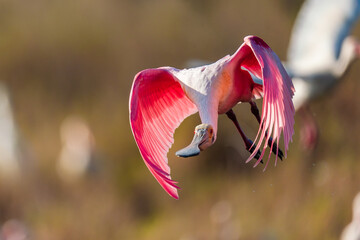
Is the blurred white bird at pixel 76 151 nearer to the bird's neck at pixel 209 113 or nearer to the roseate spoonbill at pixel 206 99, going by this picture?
the roseate spoonbill at pixel 206 99

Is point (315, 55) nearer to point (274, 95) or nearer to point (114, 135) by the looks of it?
point (274, 95)

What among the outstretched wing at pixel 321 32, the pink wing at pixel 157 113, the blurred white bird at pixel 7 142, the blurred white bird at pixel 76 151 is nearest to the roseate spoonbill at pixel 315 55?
the outstretched wing at pixel 321 32

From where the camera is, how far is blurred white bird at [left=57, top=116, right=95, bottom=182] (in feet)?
21.9

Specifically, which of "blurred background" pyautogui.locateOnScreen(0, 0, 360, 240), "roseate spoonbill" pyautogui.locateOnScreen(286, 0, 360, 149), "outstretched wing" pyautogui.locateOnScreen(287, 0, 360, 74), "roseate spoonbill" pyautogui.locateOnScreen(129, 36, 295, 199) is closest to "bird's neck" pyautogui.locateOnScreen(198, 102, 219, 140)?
"roseate spoonbill" pyautogui.locateOnScreen(129, 36, 295, 199)

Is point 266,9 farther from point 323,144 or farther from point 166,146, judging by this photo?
point 166,146

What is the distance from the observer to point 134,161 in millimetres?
6961

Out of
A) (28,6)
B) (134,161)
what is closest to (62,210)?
(134,161)

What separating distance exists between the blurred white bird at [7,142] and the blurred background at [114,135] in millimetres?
15

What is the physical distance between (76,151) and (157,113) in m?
5.37

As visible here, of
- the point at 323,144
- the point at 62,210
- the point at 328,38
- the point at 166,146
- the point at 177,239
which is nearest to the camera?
the point at 166,146

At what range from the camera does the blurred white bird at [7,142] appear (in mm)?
6523

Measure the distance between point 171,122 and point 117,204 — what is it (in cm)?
533

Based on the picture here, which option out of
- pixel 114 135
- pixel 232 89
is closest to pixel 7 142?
pixel 114 135

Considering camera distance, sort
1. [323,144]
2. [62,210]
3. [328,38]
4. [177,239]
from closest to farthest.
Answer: [328,38] < [323,144] < [177,239] < [62,210]
